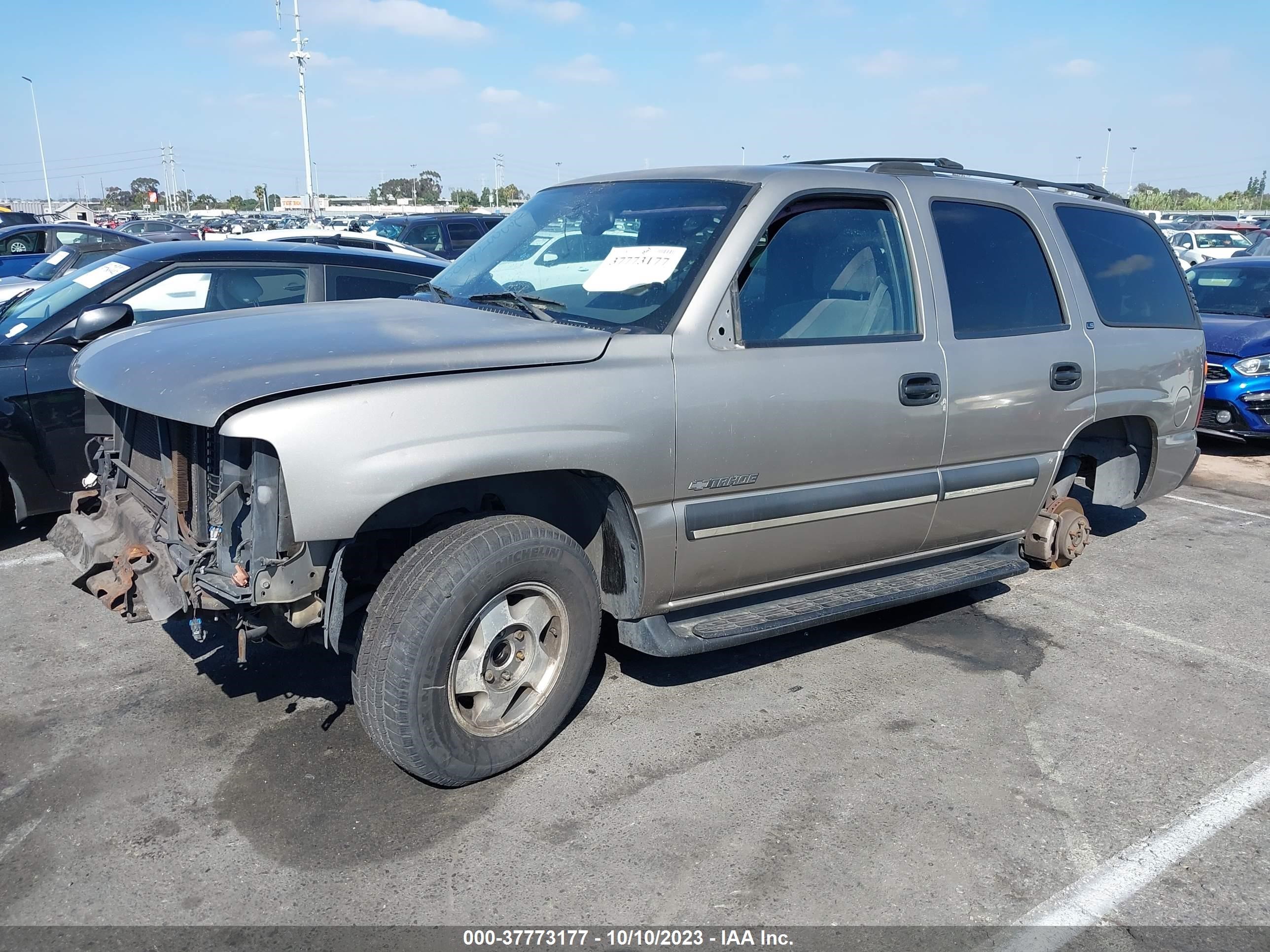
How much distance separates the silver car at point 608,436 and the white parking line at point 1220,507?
282 centimetres

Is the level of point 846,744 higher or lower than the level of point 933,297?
lower

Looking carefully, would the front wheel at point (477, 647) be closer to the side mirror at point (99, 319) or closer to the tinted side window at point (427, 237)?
the side mirror at point (99, 319)

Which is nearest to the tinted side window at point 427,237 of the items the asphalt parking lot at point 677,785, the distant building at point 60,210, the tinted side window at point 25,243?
the tinted side window at point 25,243

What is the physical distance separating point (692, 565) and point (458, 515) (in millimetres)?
839

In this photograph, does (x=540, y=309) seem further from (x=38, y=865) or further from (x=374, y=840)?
(x=38, y=865)

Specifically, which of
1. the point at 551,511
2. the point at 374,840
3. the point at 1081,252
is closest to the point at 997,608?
the point at 1081,252

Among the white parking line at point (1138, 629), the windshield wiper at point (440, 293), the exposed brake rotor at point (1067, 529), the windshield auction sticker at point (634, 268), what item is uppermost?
the windshield auction sticker at point (634, 268)

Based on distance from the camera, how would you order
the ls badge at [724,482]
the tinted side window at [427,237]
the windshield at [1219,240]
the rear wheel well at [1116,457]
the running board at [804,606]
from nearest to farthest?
the ls badge at [724,482]
the running board at [804,606]
the rear wheel well at [1116,457]
the tinted side window at [427,237]
the windshield at [1219,240]

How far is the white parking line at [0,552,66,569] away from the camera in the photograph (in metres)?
5.33

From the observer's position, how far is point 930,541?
4.41 meters

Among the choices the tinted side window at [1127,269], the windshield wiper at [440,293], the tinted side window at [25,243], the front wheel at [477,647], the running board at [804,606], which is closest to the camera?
the front wheel at [477,647]

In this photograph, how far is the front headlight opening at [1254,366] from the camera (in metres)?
8.57

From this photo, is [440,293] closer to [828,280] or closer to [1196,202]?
[828,280]

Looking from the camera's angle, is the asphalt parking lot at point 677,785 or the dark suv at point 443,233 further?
the dark suv at point 443,233
